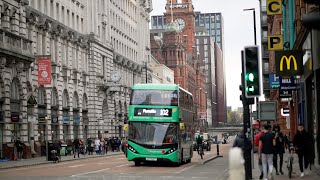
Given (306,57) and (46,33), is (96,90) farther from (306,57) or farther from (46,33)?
(306,57)

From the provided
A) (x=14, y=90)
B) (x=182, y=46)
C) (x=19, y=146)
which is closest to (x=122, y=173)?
(x=19, y=146)

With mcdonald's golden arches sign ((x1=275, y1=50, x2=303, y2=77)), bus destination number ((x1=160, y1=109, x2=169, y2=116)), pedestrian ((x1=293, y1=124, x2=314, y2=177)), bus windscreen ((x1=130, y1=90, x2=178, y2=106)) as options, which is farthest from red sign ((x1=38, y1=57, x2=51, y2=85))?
pedestrian ((x1=293, y1=124, x2=314, y2=177))

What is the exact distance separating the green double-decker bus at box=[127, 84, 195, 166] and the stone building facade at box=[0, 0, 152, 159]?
1772cm

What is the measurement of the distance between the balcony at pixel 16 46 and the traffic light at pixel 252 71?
3079 cm

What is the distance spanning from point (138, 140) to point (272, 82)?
11735 mm

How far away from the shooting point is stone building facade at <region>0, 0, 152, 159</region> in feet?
162

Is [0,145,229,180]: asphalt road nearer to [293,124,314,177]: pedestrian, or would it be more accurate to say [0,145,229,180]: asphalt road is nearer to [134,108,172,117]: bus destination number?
[134,108,172,117]: bus destination number

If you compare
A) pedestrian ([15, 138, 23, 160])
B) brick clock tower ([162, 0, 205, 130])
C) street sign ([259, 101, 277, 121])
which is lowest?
pedestrian ([15, 138, 23, 160])

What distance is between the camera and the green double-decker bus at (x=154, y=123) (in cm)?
3183

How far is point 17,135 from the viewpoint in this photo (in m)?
50.7

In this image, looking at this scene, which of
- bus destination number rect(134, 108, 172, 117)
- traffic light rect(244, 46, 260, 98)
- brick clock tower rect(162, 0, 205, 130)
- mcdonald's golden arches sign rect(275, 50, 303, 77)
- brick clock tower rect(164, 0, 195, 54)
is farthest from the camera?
brick clock tower rect(164, 0, 195, 54)

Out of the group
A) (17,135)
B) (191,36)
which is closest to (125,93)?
(17,135)

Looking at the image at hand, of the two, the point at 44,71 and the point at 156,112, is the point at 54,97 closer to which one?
the point at 44,71

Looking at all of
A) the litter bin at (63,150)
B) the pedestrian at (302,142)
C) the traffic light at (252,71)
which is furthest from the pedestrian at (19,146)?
the traffic light at (252,71)
